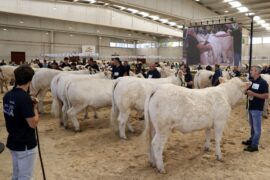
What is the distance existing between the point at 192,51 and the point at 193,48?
0.66 feet

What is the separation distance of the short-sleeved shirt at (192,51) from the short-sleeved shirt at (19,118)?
1439 centimetres

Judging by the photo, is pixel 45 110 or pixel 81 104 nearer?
pixel 81 104

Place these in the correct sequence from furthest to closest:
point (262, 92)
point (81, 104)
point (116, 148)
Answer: point (81, 104) < point (116, 148) < point (262, 92)

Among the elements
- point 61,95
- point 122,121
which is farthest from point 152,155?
point 61,95

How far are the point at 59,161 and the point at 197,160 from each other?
260 cm

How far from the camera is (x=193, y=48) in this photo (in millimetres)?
16672

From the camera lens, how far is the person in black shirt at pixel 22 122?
2.96m

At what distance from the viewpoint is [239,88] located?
5.81 metres

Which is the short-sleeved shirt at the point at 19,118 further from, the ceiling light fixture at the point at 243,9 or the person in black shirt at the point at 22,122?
the ceiling light fixture at the point at 243,9

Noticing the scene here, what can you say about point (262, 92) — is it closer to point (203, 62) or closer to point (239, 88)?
point (239, 88)

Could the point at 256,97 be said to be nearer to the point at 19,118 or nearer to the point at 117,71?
the point at 19,118

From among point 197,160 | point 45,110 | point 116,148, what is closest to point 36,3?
point 45,110

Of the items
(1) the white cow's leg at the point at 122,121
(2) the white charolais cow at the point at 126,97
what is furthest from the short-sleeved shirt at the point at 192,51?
(1) the white cow's leg at the point at 122,121

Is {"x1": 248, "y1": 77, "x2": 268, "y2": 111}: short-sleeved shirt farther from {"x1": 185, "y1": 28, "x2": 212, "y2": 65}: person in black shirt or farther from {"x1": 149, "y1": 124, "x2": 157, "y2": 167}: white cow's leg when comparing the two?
{"x1": 185, "y1": 28, "x2": 212, "y2": 65}: person in black shirt
